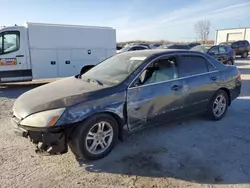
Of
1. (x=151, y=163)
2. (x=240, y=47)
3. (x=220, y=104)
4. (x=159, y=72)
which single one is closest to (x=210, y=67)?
(x=220, y=104)

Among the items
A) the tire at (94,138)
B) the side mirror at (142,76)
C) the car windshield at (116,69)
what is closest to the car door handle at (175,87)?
the side mirror at (142,76)

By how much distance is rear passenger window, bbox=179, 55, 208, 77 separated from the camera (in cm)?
418

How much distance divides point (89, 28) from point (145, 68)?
7.07 meters

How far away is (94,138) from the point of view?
322cm

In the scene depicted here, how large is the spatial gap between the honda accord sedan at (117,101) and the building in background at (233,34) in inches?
1729

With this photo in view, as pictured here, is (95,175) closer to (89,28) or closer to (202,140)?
(202,140)

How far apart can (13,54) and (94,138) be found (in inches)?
269

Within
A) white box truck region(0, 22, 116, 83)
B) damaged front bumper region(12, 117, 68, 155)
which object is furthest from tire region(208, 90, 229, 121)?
white box truck region(0, 22, 116, 83)

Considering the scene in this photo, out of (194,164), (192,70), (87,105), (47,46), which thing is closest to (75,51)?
(47,46)

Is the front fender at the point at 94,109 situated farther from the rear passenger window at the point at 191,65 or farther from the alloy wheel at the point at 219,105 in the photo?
the alloy wheel at the point at 219,105

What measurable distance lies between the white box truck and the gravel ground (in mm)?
4952

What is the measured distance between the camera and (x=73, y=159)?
3.32 meters

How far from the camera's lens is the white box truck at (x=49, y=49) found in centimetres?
848

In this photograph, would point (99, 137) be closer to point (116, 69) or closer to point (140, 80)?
point (140, 80)
